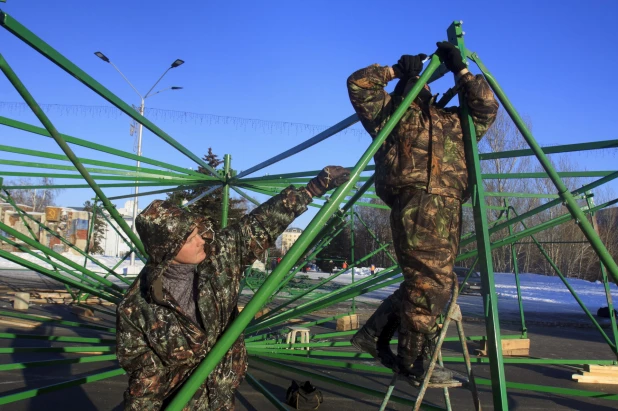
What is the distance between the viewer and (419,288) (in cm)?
243

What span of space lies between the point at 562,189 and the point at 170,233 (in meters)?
1.84

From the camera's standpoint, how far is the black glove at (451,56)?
2484mm

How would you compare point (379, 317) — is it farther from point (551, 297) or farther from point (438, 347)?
point (551, 297)

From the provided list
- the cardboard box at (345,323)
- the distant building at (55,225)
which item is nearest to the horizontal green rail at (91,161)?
the cardboard box at (345,323)

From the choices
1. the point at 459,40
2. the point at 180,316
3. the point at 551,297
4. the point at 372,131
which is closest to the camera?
the point at 180,316

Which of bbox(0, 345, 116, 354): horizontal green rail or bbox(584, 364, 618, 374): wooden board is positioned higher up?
bbox(0, 345, 116, 354): horizontal green rail

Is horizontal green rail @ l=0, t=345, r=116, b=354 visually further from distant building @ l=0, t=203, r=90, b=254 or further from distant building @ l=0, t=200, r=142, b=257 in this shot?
distant building @ l=0, t=203, r=90, b=254

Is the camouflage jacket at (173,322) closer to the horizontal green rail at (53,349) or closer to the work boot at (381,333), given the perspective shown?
the work boot at (381,333)

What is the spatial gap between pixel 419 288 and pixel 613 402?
4.43m

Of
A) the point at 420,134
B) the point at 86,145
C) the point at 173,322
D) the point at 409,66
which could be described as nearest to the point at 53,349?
the point at 86,145

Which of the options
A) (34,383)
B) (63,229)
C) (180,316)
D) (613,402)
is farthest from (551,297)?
(63,229)

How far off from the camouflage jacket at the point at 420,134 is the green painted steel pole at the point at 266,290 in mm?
327

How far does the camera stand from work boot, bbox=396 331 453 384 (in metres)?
2.54

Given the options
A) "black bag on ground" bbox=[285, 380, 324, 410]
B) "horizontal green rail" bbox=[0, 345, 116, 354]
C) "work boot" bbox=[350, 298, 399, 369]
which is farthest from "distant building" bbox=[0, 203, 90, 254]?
"work boot" bbox=[350, 298, 399, 369]
